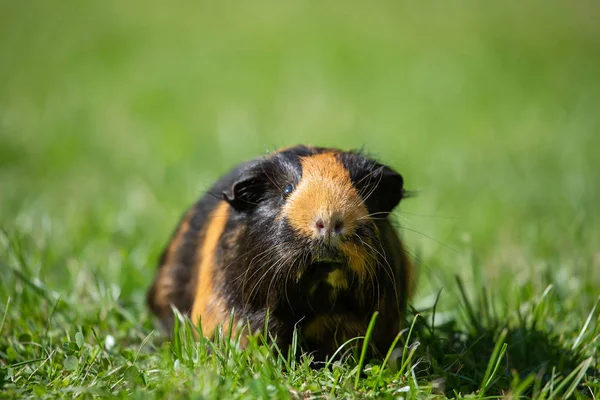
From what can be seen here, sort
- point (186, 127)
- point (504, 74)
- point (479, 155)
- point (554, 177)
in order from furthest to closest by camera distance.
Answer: point (504, 74) < point (186, 127) < point (479, 155) < point (554, 177)

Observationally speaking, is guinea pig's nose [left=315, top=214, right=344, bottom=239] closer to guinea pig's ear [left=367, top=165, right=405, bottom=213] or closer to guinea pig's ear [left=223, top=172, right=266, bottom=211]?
guinea pig's ear [left=367, top=165, right=405, bottom=213]

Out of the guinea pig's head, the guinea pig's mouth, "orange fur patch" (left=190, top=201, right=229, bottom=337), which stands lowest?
"orange fur patch" (left=190, top=201, right=229, bottom=337)

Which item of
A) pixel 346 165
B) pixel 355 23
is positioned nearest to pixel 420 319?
pixel 346 165

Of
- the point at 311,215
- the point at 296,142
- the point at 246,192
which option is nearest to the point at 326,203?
the point at 311,215

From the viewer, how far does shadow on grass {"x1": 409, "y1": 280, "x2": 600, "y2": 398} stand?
3.96 metres

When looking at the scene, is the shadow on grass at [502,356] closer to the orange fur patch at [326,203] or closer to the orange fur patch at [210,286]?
the orange fur patch at [326,203]

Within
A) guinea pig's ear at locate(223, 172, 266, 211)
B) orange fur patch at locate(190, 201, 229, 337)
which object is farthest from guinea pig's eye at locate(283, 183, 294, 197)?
orange fur patch at locate(190, 201, 229, 337)

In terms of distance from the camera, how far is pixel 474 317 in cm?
473

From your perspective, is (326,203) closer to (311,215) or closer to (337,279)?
(311,215)

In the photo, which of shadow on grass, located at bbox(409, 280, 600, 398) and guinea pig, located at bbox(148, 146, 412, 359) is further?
shadow on grass, located at bbox(409, 280, 600, 398)

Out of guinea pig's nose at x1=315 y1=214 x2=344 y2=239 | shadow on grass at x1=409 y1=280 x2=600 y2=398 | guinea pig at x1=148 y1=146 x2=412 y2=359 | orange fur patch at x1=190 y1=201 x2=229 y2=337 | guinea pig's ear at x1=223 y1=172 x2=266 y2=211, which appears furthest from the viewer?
orange fur patch at x1=190 y1=201 x2=229 y2=337

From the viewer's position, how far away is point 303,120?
10.6 metres

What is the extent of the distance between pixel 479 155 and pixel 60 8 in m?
11.0

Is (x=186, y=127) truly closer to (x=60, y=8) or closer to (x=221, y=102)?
(x=221, y=102)
